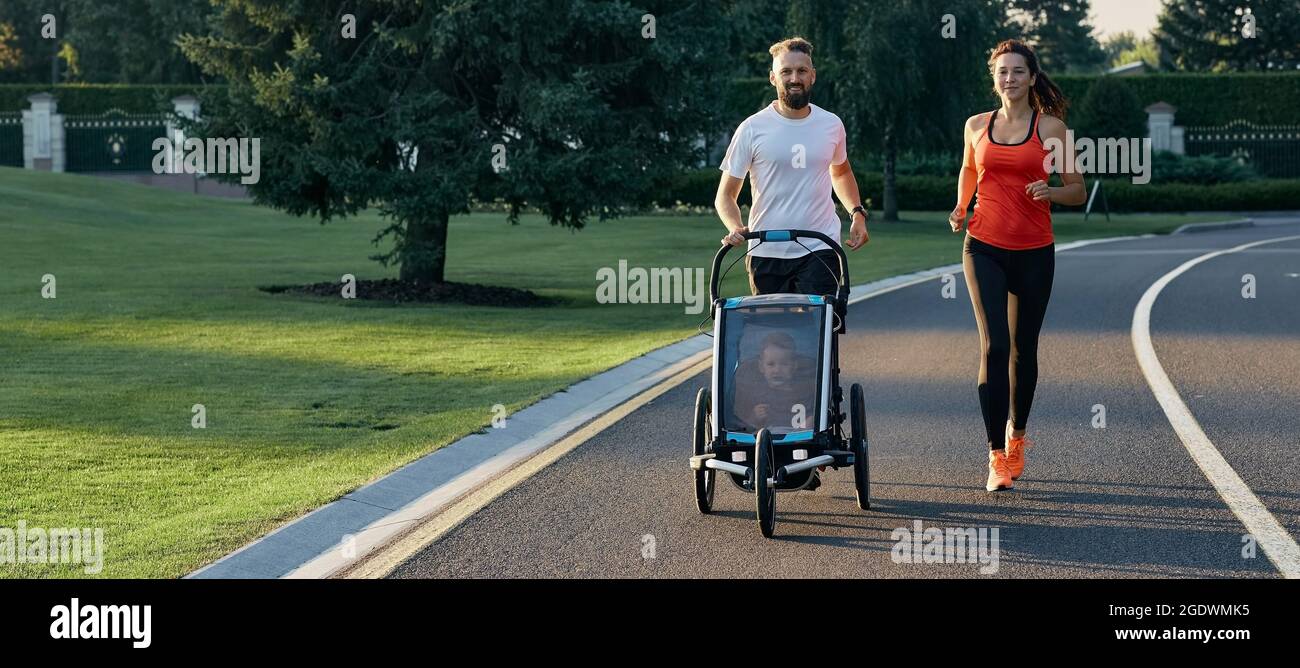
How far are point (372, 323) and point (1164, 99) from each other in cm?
4751

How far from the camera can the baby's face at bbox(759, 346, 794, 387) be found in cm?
791

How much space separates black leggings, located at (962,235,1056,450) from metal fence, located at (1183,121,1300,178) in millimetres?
48913

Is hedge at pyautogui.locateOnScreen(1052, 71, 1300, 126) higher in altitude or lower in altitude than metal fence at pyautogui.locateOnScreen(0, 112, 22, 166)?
higher

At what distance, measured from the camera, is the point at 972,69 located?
4284 cm

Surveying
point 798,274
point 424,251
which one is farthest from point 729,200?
point 424,251

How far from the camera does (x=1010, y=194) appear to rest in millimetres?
8695

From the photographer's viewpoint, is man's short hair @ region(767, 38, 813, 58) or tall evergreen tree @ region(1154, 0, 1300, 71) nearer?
man's short hair @ region(767, 38, 813, 58)

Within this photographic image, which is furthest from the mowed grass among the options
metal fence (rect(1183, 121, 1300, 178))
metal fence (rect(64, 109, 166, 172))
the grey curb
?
metal fence (rect(1183, 121, 1300, 178))

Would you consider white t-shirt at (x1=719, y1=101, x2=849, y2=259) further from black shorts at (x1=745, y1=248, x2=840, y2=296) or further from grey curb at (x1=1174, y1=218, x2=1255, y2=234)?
grey curb at (x1=1174, y1=218, x2=1255, y2=234)

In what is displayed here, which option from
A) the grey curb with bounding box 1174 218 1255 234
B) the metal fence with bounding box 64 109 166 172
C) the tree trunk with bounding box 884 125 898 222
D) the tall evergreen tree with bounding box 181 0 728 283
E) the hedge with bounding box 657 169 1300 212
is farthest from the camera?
the metal fence with bounding box 64 109 166 172

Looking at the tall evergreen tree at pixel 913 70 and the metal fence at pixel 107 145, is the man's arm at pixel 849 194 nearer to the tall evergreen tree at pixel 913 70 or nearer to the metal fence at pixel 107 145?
the tall evergreen tree at pixel 913 70

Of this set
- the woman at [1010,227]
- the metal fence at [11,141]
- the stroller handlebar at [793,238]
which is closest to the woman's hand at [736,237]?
the stroller handlebar at [793,238]
